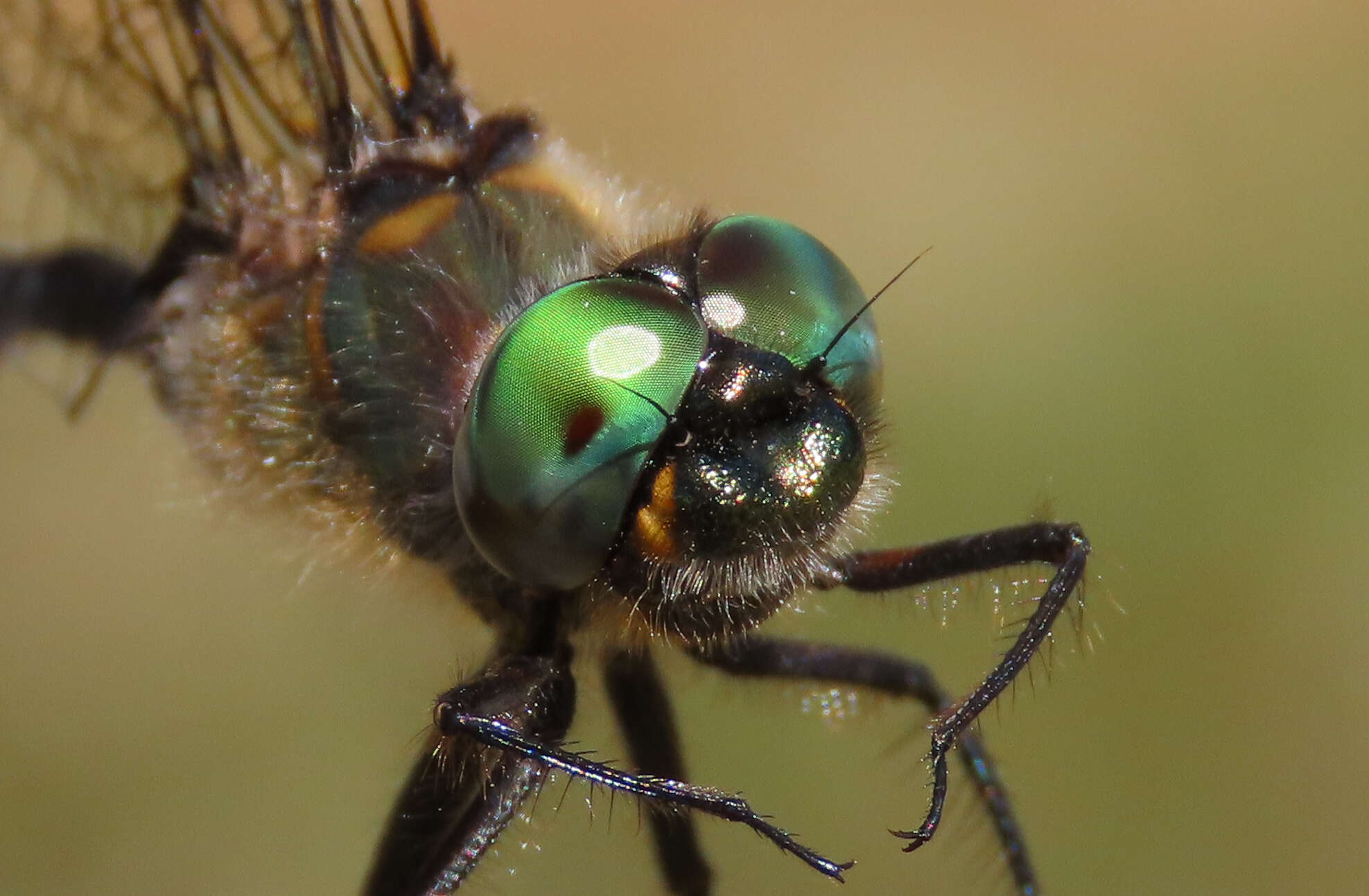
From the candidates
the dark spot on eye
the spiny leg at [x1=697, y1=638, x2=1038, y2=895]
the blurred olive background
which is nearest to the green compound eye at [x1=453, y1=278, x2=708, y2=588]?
the dark spot on eye

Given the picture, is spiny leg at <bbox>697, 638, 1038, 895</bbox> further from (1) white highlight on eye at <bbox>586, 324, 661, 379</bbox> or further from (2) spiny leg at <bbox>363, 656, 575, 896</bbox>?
(1) white highlight on eye at <bbox>586, 324, 661, 379</bbox>

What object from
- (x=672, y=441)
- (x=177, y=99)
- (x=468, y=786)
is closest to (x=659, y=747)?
(x=468, y=786)

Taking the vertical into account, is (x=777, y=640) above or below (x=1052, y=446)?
below

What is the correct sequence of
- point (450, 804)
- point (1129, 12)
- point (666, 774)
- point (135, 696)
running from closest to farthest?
point (450, 804), point (666, 774), point (135, 696), point (1129, 12)

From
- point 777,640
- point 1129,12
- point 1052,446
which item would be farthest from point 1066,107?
point 777,640

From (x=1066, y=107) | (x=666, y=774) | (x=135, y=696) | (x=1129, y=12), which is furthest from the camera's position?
(x=1129, y=12)

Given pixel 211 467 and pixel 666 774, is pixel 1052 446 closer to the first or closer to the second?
pixel 666 774
